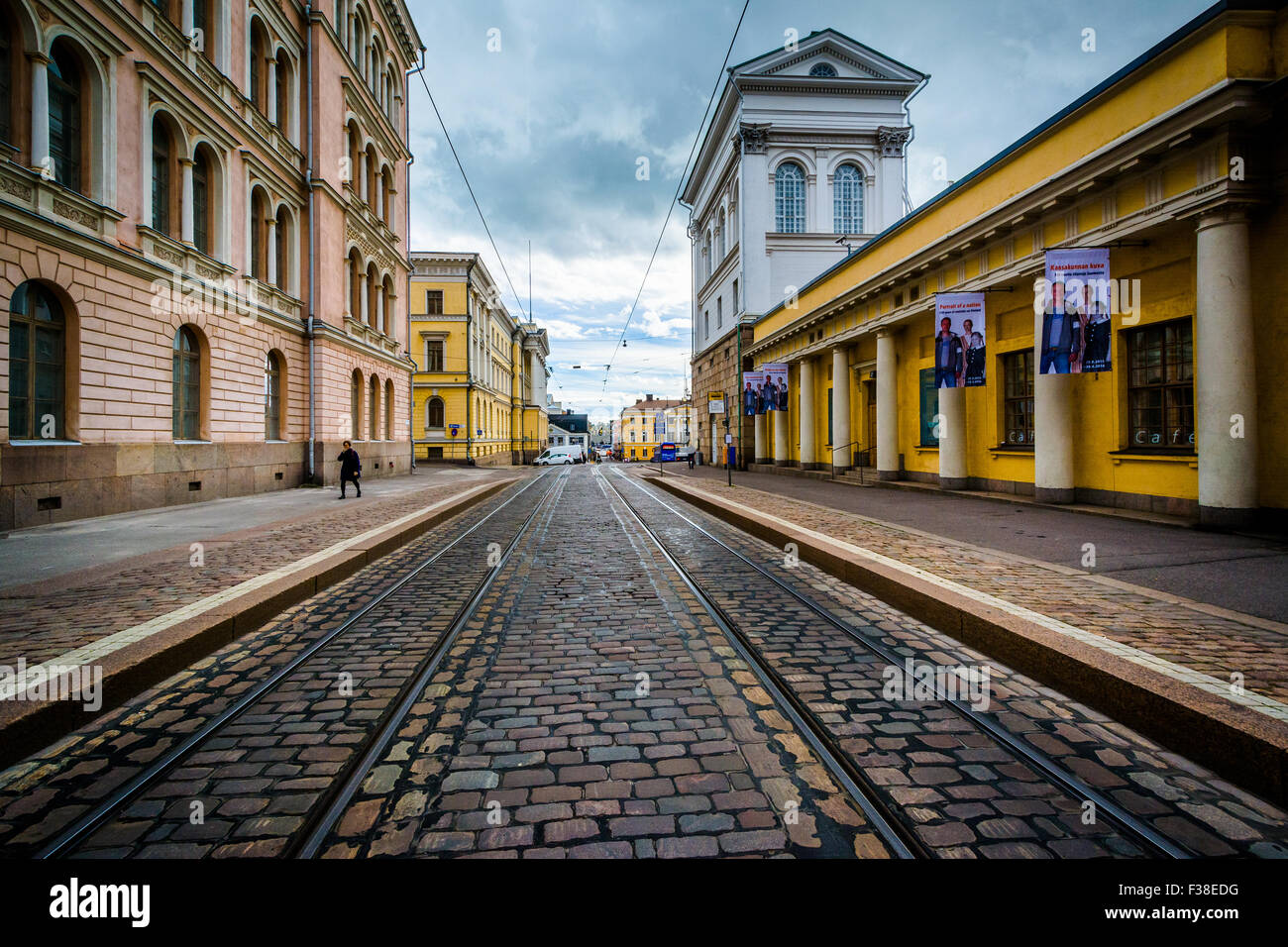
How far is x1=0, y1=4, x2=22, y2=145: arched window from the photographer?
10.6 metres

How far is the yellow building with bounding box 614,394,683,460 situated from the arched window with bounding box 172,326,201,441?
389 feet

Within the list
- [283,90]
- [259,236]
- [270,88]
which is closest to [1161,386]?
[259,236]

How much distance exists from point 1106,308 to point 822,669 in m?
9.77

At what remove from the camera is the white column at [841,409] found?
70.5 ft

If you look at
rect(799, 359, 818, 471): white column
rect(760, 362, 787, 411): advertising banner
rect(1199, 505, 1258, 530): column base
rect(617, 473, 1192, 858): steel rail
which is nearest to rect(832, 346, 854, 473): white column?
rect(799, 359, 818, 471): white column

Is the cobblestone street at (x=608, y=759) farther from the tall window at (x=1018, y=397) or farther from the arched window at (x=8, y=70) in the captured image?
the arched window at (x=8, y=70)

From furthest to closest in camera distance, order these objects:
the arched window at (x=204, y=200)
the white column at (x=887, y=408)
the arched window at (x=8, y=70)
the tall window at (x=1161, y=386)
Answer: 1. the white column at (x=887, y=408)
2. the arched window at (x=204, y=200)
3. the arched window at (x=8, y=70)
4. the tall window at (x=1161, y=386)

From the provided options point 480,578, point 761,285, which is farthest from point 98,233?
point 761,285

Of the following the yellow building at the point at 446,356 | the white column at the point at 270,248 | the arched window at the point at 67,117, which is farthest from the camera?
the yellow building at the point at 446,356

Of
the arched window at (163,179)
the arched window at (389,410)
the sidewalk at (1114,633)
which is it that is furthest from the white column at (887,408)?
the arched window at (389,410)

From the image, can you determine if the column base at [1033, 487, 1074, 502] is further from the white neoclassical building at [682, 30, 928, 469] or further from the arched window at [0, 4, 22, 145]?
the white neoclassical building at [682, 30, 928, 469]

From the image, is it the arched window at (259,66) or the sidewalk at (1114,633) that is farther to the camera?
the arched window at (259,66)

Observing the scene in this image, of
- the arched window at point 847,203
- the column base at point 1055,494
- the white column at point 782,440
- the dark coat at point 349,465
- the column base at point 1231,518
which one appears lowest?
the column base at point 1231,518

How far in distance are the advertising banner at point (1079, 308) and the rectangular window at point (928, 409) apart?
6371 millimetres
